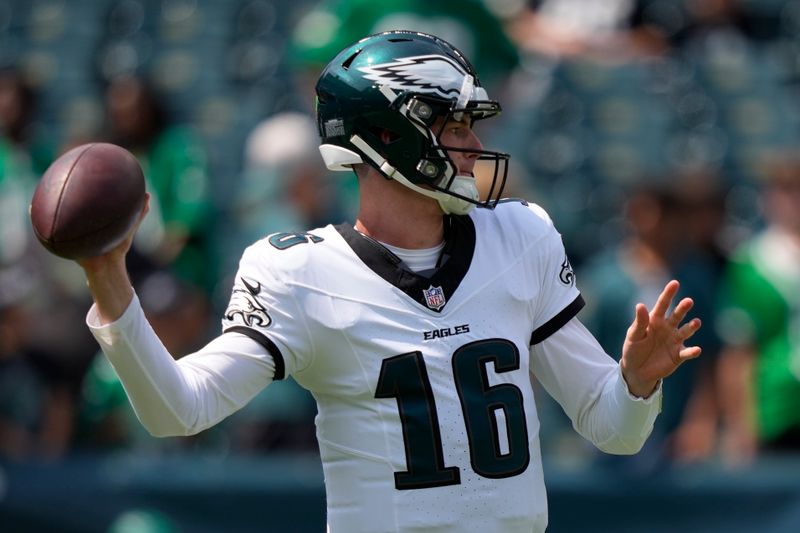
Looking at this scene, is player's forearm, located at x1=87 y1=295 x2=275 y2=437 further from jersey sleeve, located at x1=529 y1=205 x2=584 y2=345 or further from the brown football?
jersey sleeve, located at x1=529 y1=205 x2=584 y2=345

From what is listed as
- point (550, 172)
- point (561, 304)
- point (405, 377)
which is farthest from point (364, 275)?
point (550, 172)

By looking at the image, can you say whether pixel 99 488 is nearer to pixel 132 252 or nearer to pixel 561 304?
pixel 132 252

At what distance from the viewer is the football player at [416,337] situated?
313 centimetres

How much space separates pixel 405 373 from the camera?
3.16 m

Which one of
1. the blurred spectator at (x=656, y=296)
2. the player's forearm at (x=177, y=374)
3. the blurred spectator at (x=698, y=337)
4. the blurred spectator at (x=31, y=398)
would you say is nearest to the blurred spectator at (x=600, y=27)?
the blurred spectator at (x=698, y=337)

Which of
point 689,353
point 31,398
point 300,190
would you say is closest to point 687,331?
point 689,353

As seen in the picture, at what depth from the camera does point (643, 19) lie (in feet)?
28.5

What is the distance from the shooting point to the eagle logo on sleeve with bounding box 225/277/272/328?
10.4 ft

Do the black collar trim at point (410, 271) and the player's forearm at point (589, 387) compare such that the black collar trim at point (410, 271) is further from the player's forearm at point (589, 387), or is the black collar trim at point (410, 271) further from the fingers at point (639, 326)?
the fingers at point (639, 326)

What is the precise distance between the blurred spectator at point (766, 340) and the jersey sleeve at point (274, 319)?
3307 mm

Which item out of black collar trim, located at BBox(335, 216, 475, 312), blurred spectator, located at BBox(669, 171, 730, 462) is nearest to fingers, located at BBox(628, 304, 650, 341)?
black collar trim, located at BBox(335, 216, 475, 312)

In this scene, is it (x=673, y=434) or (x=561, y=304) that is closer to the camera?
(x=561, y=304)

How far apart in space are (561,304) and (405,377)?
0.46m

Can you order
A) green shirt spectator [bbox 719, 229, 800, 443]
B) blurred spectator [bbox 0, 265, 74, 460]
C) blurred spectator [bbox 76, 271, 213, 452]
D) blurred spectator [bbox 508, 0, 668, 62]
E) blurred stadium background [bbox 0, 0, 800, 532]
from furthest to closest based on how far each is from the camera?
blurred spectator [bbox 508, 0, 668, 62]
blurred spectator [bbox 0, 265, 74, 460]
blurred spectator [bbox 76, 271, 213, 452]
blurred stadium background [bbox 0, 0, 800, 532]
green shirt spectator [bbox 719, 229, 800, 443]
